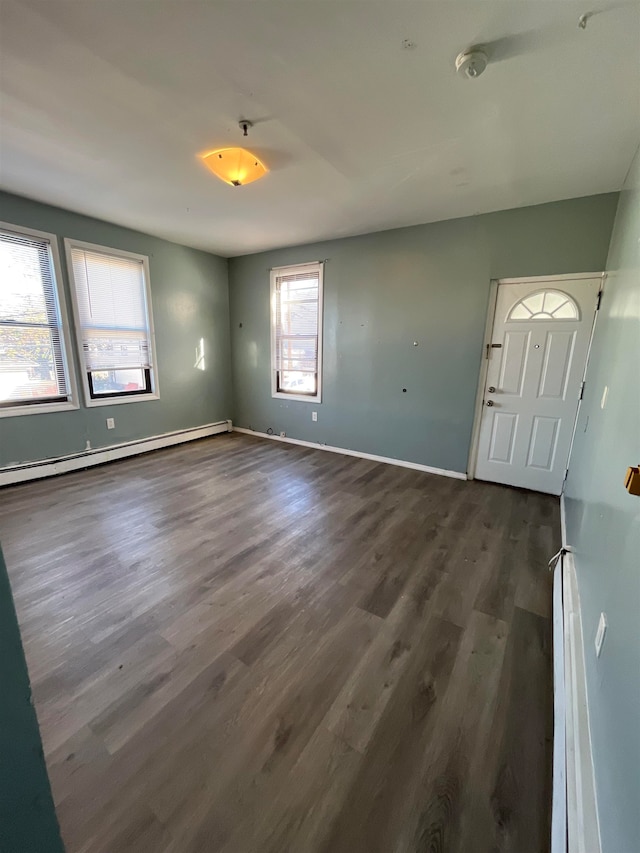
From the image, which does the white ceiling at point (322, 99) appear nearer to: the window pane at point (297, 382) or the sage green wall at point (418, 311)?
the sage green wall at point (418, 311)

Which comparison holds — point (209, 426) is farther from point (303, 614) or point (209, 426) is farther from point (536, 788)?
point (536, 788)

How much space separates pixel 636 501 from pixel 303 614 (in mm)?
1571

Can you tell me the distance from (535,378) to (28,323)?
499cm

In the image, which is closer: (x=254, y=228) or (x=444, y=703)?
(x=444, y=703)

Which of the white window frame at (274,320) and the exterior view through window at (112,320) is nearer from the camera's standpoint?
the exterior view through window at (112,320)

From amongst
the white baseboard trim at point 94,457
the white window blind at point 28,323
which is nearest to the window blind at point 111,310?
the white window blind at point 28,323

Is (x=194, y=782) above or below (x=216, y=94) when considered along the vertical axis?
below

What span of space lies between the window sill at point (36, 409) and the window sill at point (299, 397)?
97.9 inches

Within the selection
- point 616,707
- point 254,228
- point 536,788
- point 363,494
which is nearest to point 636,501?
point 616,707

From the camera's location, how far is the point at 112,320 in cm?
409

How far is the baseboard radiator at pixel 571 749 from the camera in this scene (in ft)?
3.20

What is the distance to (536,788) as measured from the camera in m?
1.18

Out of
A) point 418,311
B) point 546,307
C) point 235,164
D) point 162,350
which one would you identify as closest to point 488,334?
point 546,307

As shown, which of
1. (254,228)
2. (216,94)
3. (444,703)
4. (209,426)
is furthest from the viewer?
(209,426)
